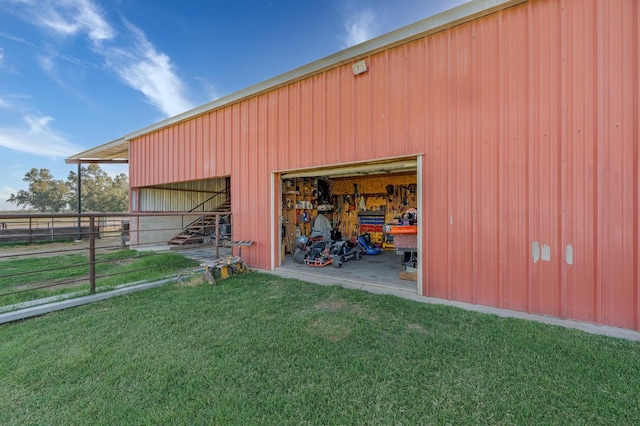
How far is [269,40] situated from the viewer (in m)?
8.34

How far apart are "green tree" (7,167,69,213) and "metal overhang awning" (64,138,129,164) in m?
22.4

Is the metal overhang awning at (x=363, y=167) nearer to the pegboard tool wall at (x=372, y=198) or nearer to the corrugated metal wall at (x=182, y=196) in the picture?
the pegboard tool wall at (x=372, y=198)

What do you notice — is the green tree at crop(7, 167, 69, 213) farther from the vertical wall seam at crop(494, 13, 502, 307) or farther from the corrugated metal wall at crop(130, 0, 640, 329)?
the vertical wall seam at crop(494, 13, 502, 307)

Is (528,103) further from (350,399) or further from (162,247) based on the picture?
(162,247)

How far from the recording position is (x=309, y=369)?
6.52ft

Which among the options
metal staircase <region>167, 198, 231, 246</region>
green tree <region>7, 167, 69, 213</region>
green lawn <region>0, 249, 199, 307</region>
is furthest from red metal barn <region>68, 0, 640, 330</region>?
green tree <region>7, 167, 69, 213</region>

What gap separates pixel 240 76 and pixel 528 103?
30.9 ft

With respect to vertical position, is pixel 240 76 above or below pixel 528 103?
above

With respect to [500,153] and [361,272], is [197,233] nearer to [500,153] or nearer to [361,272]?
[361,272]

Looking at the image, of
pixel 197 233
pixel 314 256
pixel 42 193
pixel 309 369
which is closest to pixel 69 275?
pixel 314 256

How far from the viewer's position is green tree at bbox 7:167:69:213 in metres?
25.9

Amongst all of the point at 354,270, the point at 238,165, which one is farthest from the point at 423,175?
the point at 238,165

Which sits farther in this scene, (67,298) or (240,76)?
(240,76)

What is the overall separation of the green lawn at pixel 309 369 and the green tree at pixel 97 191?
3092cm
